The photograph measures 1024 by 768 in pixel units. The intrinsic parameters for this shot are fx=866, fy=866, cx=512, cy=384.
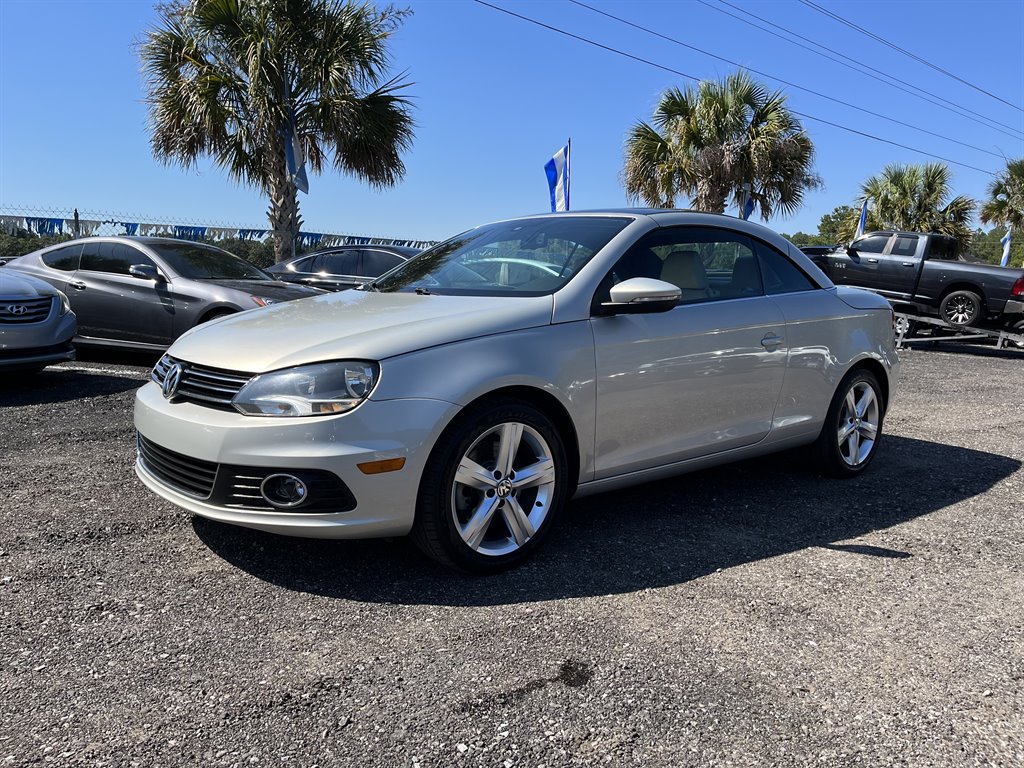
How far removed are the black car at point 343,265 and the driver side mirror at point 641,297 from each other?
820cm

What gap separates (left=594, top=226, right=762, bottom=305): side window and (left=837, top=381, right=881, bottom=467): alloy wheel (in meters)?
1.05

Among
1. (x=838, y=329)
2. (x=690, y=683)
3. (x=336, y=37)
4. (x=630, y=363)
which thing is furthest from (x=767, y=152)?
(x=690, y=683)

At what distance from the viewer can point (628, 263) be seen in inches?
Answer: 157

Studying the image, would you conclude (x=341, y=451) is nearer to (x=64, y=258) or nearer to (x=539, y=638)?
(x=539, y=638)

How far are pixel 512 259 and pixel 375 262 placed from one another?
802cm

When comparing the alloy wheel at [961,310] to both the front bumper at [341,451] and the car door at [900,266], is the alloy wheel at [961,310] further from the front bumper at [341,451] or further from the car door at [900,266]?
the front bumper at [341,451]

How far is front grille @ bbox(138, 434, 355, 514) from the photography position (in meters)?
3.14

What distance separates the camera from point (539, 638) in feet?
9.77

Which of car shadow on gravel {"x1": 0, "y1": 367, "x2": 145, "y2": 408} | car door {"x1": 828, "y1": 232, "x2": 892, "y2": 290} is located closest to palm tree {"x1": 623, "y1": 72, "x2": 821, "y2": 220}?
car door {"x1": 828, "y1": 232, "x2": 892, "y2": 290}

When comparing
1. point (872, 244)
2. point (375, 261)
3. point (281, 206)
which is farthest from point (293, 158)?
point (872, 244)

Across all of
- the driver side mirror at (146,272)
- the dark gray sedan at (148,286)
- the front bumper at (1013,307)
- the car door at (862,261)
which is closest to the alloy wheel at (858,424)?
the dark gray sedan at (148,286)

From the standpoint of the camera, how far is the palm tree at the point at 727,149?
20.7 metres

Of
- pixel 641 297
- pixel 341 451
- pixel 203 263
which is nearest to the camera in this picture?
pixel 341 451

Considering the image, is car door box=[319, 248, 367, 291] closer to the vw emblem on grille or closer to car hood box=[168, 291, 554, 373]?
car hood box=[168, 291, 554, 373]
